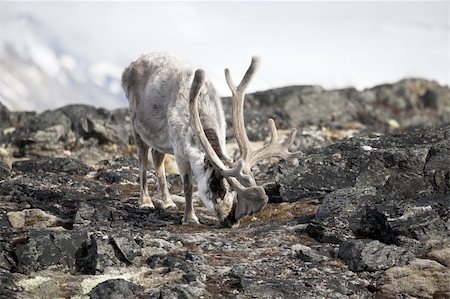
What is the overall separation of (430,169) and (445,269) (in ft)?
15.0

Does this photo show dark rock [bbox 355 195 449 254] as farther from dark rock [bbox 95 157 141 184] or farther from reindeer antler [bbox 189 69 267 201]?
dark rock [bbox 95 157 141 184]

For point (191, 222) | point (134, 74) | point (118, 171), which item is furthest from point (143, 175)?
point (118, 171)

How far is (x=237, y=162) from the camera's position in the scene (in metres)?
12.5

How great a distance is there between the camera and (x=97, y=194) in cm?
1830

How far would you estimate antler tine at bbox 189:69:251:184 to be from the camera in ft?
41.0

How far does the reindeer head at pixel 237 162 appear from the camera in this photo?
12508 millimetres

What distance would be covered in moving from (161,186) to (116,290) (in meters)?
7.66

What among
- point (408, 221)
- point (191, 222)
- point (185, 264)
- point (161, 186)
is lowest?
point (185, 264)

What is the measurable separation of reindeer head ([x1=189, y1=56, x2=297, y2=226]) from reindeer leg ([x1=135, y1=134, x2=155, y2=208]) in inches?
154

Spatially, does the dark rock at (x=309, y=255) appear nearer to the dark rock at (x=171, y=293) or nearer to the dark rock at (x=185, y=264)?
the dark rock at (x=185, y=264)

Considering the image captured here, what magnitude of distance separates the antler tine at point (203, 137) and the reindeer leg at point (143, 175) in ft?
13.3

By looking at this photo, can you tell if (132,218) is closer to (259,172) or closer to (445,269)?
(445,269)

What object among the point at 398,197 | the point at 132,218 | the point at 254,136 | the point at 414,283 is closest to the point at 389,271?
the point at 414,283

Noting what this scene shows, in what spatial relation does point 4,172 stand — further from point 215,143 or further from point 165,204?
point 215,143
